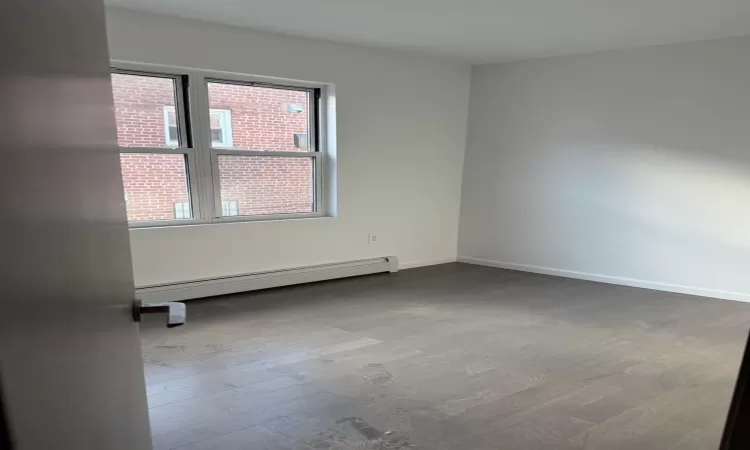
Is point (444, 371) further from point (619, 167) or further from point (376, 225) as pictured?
point (619, 167)

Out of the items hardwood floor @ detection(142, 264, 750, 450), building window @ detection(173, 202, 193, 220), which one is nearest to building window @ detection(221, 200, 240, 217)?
building window @ detection(173, 202, 193, 220)

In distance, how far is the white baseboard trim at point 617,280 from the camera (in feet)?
14.7

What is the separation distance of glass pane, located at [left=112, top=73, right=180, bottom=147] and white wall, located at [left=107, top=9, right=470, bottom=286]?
270mm

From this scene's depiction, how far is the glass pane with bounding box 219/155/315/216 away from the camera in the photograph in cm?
448

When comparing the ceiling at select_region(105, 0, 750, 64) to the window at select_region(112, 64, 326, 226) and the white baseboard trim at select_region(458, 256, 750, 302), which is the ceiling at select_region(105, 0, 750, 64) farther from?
the white baseboard trim at select_region(458, 256, 750, 302)

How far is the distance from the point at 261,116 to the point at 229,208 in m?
0.97

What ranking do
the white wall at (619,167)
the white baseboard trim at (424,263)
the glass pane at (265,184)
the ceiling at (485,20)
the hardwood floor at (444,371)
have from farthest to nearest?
the white baseboard trim at (424,263)
the glass pane at (265,184)
the white wall at (619,167)
the ceiling at (485,20)
the hardwood floor at (444,371)

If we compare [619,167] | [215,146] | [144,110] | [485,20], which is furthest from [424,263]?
[144,110]

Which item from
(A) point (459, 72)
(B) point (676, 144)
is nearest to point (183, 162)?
(A) point (459, 72)

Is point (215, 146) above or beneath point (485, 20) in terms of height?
beneath

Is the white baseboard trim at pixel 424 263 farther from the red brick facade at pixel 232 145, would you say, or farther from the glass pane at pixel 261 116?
the glass pane at pixel 261 116

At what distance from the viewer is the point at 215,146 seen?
14.2ft

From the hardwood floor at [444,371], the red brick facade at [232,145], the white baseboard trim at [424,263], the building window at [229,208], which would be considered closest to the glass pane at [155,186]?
the red brick facade at [232,145]

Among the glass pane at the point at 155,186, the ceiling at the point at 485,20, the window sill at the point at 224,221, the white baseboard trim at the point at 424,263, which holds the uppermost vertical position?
the ceiling at the point at 485,20
